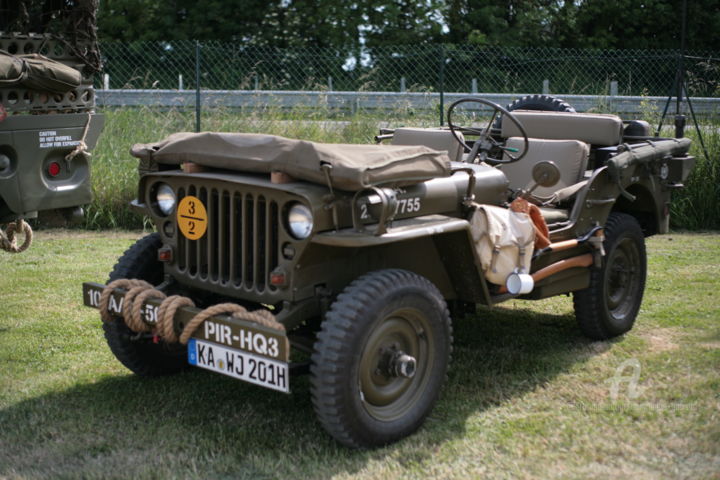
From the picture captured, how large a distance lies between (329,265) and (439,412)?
1048 millimetres

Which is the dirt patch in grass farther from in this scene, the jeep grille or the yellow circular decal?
the yellow circular decal

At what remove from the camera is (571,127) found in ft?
20.5

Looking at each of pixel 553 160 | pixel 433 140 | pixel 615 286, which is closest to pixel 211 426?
pixel 433 140

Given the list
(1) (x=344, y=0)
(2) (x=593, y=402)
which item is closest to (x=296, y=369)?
(2) (x=593, y=402)

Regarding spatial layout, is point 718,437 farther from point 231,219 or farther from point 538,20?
point 538,20

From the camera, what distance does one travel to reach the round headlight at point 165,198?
4.60 m

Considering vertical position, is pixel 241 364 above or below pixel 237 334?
below

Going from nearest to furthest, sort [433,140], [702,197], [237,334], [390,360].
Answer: [237,334] < [390,360] < [433,140] < [702,197]

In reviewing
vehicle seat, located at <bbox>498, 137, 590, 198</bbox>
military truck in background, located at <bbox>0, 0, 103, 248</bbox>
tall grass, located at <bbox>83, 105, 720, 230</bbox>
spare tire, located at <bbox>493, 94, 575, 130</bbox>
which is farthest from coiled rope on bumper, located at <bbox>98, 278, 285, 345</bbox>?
tall grass, located at <bbox>83, 105, 720, 230</bbox>

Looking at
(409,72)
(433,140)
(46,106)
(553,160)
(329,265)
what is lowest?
(329,265)

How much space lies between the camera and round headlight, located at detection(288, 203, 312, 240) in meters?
3.98

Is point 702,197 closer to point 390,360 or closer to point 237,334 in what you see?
point 390,360

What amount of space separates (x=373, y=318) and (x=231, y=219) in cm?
92

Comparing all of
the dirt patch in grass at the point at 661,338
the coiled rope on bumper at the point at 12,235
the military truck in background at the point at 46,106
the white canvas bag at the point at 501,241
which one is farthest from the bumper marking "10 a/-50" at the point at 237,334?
the dirt patch in grass at the point at 661,338
